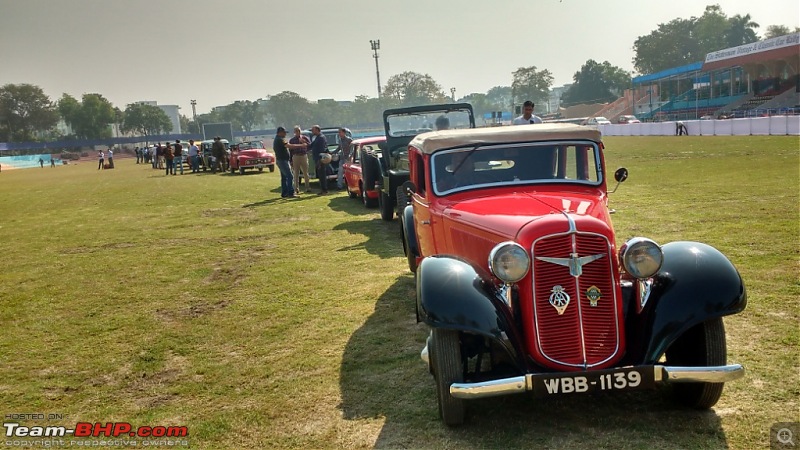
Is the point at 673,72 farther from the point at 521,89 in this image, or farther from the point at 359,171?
the point at 521,89

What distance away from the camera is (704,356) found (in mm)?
3824

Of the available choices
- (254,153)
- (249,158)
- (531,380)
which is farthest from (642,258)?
(254,153)

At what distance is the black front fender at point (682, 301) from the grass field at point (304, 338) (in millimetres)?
477

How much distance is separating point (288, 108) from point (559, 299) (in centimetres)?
17020

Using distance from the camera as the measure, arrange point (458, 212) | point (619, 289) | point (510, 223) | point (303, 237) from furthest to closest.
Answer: point (303, 237) → point (458, 212) → point (510, 223) → point (619, 289)

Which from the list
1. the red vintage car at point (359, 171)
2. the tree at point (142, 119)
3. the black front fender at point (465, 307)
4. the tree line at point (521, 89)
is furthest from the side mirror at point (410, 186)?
the tree at point (142, 119)

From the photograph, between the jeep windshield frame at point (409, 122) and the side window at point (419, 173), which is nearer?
the side window at point (419, 173)

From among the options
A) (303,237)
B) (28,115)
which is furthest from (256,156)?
(28,115)

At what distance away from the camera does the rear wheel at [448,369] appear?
12.2 feet

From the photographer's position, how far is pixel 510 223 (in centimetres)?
413

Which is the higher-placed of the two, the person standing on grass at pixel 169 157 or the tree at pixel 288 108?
the tree at pixel 288 108

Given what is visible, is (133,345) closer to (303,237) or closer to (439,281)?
(439,281)

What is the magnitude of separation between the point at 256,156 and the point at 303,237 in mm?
20446

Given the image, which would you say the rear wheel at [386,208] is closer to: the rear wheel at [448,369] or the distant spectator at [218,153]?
the rear wheel at [448,369]
